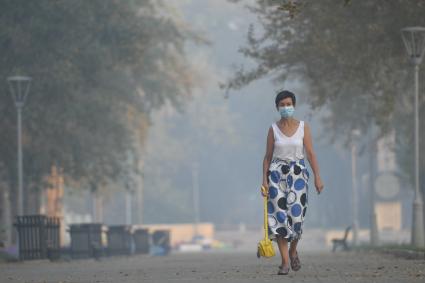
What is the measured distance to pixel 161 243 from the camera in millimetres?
65750

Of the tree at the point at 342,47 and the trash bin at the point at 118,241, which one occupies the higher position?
the tree at the point at 342,47

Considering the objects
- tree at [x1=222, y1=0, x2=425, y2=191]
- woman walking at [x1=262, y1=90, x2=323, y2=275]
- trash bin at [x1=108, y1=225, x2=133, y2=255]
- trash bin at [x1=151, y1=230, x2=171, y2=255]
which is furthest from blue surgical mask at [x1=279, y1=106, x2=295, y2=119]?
trash bin at [x1=151, y1=230, x2=171, y2=255]

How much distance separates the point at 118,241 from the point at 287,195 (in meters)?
33.5

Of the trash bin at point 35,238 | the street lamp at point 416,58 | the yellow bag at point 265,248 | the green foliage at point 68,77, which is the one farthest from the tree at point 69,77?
the yellow bag at point 265,248

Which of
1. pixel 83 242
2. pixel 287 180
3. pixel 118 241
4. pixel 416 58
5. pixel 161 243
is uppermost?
pixel 416 58

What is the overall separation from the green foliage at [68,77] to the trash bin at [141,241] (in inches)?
132

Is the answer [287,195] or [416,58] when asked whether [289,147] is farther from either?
[416,58]

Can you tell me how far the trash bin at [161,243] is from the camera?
6333cm

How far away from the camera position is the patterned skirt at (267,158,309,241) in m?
17.3

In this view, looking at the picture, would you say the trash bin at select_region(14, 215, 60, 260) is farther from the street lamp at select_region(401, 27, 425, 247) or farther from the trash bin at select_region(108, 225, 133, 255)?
the trash bin at select_region(108, 225, 133, 255)

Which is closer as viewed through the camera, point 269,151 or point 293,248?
point 269,151

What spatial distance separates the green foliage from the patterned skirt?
27766 mm

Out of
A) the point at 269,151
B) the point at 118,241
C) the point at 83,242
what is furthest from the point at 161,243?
the point at 269,151

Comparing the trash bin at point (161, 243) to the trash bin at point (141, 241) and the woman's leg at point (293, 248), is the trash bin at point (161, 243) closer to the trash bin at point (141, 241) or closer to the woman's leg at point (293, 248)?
the trash bin at point (141, 241)
